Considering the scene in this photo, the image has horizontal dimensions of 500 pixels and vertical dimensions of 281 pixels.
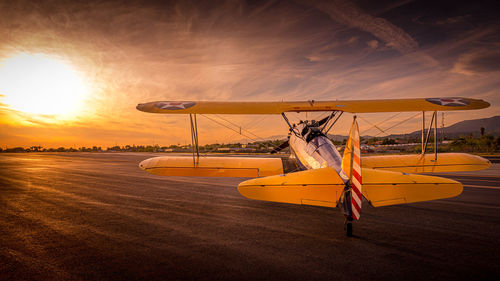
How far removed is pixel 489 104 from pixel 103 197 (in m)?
11.4

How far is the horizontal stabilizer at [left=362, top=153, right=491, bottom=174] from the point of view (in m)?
6.84

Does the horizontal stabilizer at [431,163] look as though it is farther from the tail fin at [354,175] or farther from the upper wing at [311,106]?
the tail fin at [354,175]

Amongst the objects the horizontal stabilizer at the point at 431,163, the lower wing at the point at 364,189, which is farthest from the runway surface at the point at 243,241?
the horizontal stabilizer at the point at 431,163

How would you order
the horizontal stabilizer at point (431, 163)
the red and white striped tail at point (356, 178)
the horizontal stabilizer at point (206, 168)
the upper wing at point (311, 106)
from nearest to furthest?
the red and white striped tail at point (356, 178), the upper wing at point (311, 106), the horizontal stabilizer at point (431, 163), the horizontal stabilizer at point (206, 168)

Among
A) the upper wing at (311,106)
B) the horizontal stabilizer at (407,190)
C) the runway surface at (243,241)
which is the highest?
the upper wing at (311,106)

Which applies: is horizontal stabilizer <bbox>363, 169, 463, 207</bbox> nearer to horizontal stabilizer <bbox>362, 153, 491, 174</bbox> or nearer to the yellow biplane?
the yellow biplane

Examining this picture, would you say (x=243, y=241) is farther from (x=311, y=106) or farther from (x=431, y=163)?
(x=431, y=163)

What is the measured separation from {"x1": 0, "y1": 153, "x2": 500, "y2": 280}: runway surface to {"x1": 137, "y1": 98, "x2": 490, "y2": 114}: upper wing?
2565mm

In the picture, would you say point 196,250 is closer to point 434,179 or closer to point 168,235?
point 168,235

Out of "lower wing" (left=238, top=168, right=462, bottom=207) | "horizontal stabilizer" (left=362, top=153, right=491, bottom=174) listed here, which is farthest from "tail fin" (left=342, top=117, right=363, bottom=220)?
A: "horizontal stabilizer" (left=362, top=153, right=491, bottom=174)

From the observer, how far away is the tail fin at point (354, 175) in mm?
3541

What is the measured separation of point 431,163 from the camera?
7.14 metres

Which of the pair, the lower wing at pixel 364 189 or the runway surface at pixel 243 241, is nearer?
the runway surface at pixel 243 241

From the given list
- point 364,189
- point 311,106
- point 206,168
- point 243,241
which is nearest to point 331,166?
point 364,189
